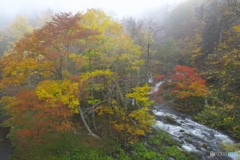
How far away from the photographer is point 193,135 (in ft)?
46.6

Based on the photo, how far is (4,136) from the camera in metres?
14.6

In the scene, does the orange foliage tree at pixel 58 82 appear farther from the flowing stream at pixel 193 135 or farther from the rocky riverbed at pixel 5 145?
the flowing stream at pixel 193 135

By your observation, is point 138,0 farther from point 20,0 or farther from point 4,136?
point 4,136

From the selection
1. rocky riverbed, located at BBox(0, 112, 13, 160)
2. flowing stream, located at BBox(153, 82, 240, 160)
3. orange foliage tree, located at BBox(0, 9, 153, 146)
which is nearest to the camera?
orange foliage tree, located at BBox(0, 9, 153, 146)

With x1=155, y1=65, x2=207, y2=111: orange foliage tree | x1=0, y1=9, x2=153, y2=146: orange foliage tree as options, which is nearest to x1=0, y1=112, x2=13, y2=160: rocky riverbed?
x1=0, y1=9, x2=153, y2=146: orange foliage tree

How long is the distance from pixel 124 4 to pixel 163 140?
363 feet

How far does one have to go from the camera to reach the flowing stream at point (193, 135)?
11.9 meters

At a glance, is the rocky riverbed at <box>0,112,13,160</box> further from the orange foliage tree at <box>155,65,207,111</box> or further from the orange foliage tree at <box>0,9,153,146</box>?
the orange foliage tree at <box>155,65,207,111</box>

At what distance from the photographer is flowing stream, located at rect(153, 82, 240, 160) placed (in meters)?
11.9

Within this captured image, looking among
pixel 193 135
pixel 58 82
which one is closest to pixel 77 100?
pixel 58 82

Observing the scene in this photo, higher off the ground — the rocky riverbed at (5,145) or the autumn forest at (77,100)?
the autumn forest at (77,100)

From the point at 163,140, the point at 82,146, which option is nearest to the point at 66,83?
the point at 82,146

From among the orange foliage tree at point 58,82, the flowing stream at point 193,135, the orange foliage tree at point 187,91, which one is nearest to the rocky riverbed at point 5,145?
the orange foliage tree at point 58,82

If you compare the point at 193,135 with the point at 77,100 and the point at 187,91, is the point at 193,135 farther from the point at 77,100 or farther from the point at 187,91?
the point at 77,100
